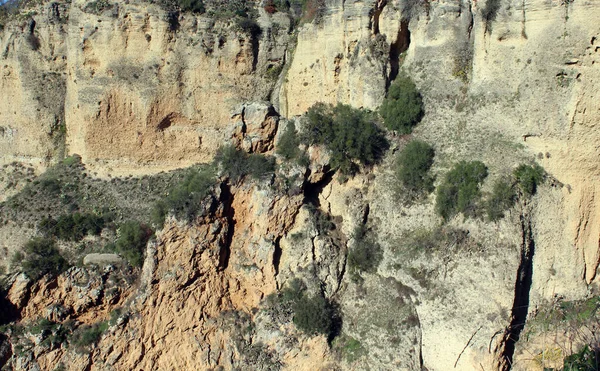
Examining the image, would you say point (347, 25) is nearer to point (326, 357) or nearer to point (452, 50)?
point (452, 50)

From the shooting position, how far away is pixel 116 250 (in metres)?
19.9

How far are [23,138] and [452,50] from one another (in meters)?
16.5

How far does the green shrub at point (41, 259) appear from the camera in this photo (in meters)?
18.7

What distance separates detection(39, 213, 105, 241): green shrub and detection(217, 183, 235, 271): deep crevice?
15.0ft

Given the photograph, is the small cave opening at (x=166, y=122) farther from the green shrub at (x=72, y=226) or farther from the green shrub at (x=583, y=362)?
the green shrub at (x=583, y=362)

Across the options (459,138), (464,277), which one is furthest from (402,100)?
(464,277)

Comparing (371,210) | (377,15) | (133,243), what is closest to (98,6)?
(133,243)

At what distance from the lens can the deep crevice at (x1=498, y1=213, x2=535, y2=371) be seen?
1648 cm

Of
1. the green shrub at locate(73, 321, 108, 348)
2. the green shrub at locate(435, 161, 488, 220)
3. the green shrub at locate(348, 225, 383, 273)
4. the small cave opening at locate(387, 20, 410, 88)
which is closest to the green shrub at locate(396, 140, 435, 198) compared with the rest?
the green shrub at locate(435, 161, 488, 220)

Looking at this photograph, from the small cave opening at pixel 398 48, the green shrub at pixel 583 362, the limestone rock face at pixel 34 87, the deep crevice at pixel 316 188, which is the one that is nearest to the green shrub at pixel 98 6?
the limestone rock face at pixel 34 87

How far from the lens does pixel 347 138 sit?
768 inches

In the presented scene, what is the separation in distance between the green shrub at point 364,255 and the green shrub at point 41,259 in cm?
878

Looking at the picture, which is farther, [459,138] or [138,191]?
[138,191]

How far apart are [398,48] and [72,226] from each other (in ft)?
41.0
